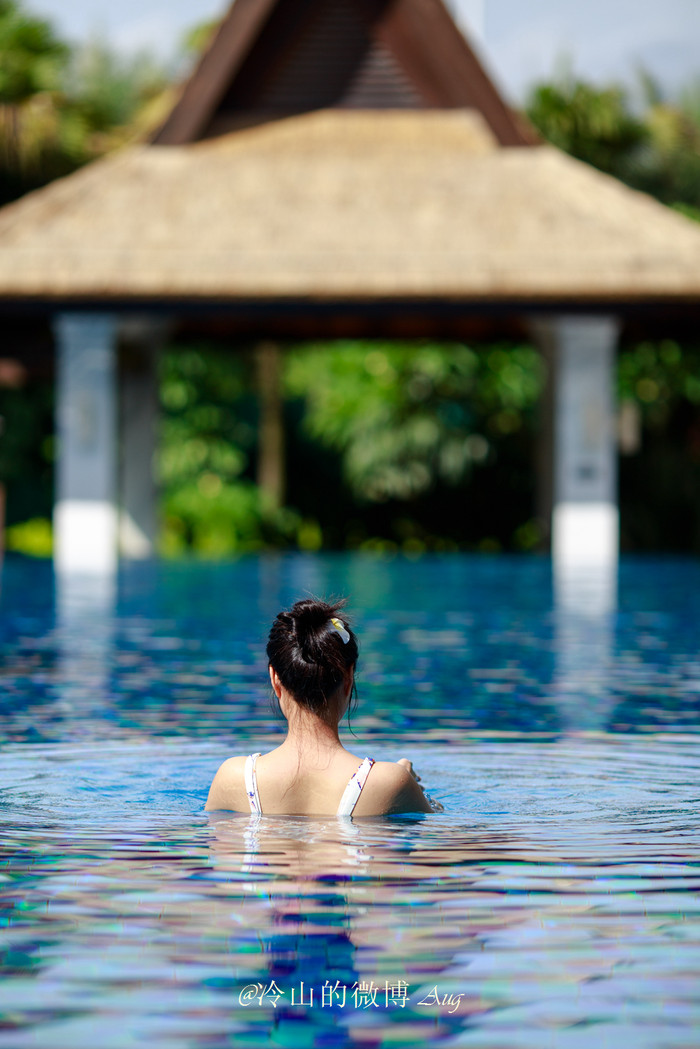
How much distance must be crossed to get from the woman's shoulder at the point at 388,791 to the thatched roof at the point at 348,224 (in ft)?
41.4

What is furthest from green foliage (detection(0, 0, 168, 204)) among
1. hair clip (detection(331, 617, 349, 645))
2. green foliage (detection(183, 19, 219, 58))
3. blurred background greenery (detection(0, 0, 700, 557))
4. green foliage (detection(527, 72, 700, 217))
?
hair clip (detection(331, 617, 349, 645))

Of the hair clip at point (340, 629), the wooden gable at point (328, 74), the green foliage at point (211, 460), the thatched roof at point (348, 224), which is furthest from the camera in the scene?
the green foliage at point (211, 460)

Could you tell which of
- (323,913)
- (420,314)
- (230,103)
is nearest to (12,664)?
(323,913)

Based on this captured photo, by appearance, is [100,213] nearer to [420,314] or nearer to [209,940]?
[420,314]

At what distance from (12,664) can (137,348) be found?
13.3m

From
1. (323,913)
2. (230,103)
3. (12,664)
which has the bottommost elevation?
(12,664)

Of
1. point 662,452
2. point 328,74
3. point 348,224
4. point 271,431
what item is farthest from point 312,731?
point 271,431

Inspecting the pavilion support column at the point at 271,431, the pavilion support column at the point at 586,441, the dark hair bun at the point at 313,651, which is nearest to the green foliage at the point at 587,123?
the pavilion support column at the point at 271,431

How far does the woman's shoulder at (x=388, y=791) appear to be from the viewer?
167 inches

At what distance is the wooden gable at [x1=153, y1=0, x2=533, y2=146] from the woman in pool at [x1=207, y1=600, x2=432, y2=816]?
1528 centimetres

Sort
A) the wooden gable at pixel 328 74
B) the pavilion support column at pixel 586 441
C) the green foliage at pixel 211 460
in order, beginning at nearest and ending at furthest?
the pavilion support column at pixel 586 441 → the wooden gable at pixel 328 74 → the green foliage at pixel 211 460

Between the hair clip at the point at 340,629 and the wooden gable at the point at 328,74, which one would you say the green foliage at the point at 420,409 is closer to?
the wooden gable at the point at 328,74

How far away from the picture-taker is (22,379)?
2042cm

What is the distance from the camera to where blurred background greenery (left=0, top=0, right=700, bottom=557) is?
87.8ft
